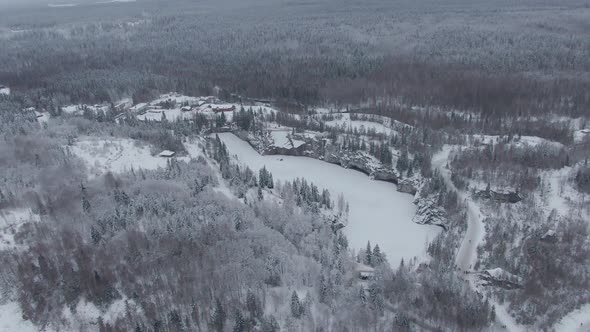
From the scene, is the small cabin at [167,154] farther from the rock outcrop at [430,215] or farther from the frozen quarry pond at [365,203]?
the rock outcrop at [430,215]

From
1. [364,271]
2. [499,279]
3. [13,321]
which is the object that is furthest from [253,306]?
[499,279]

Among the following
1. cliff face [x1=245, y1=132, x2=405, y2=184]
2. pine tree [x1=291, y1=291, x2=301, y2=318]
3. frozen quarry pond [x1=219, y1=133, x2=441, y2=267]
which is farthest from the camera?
cliff face [x1=245, y1=132, x2=405, y2=184]

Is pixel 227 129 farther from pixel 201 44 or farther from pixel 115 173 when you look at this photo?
pixel 201 44

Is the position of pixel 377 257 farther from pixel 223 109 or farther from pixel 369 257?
pixel 223 109

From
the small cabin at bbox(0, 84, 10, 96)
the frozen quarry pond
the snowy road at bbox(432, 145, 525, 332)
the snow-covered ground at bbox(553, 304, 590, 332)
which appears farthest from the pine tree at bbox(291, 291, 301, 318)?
the small cabin at bbox(0, 84, 10, 96)

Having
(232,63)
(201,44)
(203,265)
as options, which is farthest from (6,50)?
(203,265)

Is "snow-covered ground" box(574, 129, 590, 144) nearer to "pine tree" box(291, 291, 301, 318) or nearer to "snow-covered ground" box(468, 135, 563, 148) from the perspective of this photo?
"snow-covered ground" box(468, 135, 563, 148)
